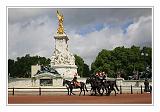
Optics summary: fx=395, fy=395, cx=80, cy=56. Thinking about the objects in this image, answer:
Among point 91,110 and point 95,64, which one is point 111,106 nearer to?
point 91,110

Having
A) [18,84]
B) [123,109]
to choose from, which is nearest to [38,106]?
[123,109]

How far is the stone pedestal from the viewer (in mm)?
32719

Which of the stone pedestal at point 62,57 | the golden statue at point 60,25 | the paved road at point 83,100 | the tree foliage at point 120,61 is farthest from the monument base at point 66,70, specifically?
the paved road at point 83,100

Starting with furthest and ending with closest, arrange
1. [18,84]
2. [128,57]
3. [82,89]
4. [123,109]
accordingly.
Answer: [128,57] → [18,84] → [82,89] → [123,109]

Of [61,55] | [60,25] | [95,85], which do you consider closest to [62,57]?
[61,55]

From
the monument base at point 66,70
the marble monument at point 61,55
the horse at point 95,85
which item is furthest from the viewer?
the marble monument at point 61,55

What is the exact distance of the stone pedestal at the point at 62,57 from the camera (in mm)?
32719

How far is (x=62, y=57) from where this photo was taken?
108ft

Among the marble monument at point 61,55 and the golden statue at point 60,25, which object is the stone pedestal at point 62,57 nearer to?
the marble monument at point 61,55

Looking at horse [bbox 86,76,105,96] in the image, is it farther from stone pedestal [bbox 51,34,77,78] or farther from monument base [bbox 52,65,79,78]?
stone pedestal [bbox 51,34,77,78]

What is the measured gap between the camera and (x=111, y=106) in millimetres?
15125

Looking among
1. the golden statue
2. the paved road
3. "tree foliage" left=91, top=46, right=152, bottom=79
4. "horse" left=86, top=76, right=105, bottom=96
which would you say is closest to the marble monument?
the golden statue
